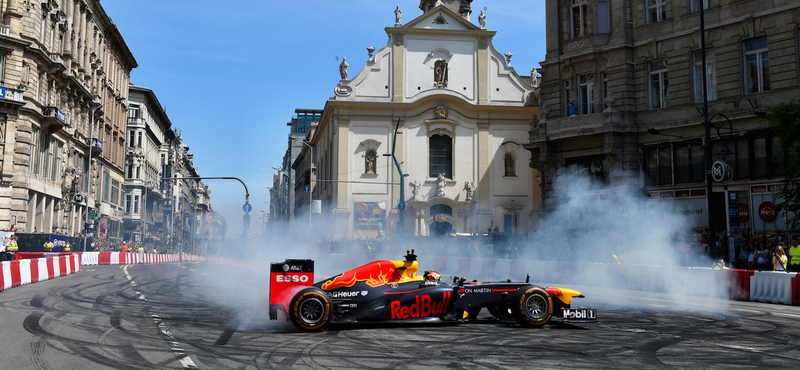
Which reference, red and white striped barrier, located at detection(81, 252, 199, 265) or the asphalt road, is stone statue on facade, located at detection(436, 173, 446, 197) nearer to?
red and white striped barrier, located at detection(81, 252, 199, 265)

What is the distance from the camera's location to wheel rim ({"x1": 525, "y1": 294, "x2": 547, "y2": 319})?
11.9 meters

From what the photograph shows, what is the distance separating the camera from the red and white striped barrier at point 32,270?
21.4 m

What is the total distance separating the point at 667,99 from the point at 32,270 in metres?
26.9

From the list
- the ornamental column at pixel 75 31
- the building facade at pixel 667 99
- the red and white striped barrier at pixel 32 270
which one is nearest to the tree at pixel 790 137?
the building facade at pixel 667 99

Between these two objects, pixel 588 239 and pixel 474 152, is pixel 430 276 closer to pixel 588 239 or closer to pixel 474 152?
pixel 588 239

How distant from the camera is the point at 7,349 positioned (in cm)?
965

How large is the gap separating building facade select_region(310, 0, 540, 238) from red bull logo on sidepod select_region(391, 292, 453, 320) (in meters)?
42.6

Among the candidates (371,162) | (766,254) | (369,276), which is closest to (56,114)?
(371,162)

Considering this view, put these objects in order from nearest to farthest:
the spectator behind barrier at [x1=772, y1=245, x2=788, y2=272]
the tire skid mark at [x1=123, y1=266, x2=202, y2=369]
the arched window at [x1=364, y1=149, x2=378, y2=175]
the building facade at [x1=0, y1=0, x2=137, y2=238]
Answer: the tire skid mark at [x1=123, y1=266, x2=202, y2=369], the spectator behind barrier at [x1=772, y1=245, x2=788, y2=272], the building facade at [x1=0, y1=0, x2=137, y2=238], the arched window at [x1=364, y1=149, x2=378, y2=175]

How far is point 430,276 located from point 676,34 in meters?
24.8

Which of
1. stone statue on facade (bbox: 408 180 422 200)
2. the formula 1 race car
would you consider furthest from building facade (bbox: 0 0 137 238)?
the formula 1 race car

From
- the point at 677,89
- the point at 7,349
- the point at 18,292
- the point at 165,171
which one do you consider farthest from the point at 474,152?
the point at 165,171

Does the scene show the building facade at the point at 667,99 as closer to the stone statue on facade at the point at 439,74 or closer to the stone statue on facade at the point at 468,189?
the stone statue on facade at the point at 468,189

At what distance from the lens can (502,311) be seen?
1238 cm
